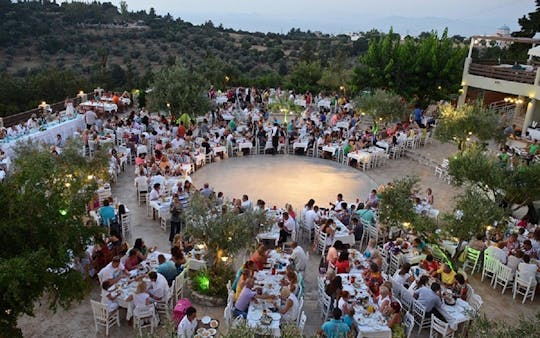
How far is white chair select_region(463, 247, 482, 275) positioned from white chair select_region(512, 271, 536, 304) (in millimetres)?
1052

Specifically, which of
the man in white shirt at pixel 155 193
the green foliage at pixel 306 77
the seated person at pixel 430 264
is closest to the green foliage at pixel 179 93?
the man in white shirt at pixel 155 193

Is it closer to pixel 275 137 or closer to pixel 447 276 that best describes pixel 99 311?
pixel 447 276

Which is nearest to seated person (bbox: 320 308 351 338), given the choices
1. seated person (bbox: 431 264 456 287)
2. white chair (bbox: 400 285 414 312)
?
white chair (bbox: 400 285 414 312)

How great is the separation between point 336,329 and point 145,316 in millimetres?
3725

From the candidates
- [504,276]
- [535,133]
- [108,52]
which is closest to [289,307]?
[504,276]

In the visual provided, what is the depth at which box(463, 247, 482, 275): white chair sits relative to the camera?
11641mm

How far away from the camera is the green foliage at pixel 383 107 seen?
21.7 meters

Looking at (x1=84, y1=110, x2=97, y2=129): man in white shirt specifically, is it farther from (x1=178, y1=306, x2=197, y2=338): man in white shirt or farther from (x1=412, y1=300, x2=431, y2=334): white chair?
(x1=412, y1=300, x2=431, y2=334): white chair

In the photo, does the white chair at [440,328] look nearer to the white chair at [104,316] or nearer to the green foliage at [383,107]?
the white chair at [104,316]

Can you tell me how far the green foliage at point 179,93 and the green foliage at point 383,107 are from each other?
309 inches

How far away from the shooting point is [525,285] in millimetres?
10633

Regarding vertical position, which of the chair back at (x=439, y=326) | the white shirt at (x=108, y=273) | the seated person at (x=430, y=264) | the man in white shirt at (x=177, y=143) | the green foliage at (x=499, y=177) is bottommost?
the chair back at (x=439, y=326)

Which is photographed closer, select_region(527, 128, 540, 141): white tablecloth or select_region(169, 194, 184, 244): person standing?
select_region(169, 194, 184, 244): person standing

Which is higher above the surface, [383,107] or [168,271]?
[383,107]
